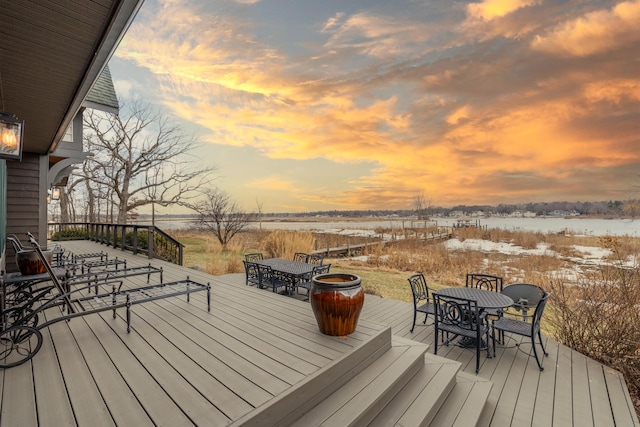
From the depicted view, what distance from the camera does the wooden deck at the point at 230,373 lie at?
1.61m

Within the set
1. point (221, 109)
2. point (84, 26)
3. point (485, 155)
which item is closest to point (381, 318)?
point (84, 26)

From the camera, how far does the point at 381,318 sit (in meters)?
4.82

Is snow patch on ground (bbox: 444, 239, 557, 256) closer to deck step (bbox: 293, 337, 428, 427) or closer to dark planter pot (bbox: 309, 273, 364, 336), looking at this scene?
deck step (bbox: 293, 337, 428, 427)

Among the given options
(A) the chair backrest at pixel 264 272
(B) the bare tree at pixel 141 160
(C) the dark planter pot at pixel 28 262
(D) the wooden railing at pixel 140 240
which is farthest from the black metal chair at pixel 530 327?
(B) the bare tree at pixel 141 160

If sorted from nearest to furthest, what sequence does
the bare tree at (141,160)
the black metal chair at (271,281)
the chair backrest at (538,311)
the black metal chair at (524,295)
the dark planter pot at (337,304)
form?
the dark planter pot at (337,304) < the chair backrest at (538,311) < the black metal chair at (524,295) < the black metal chair at (271,281) < the bare tree at (141,160)

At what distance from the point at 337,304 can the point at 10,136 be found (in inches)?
123

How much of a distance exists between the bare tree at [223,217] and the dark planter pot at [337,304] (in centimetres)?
1321

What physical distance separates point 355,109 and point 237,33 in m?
4.56

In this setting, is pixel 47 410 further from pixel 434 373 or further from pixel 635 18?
pixel 635 18

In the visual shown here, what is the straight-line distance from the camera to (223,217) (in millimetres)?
15641

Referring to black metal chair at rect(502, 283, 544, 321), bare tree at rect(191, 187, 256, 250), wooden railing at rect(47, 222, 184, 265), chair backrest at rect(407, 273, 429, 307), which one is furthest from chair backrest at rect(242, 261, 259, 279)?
bare tree at rect(191, 187, 256, 250)

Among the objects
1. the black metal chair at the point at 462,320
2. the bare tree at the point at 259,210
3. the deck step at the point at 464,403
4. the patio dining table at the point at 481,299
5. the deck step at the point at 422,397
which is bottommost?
the deck step at the point at 464,403

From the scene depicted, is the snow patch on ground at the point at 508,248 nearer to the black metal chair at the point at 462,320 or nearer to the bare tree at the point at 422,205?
the bare tree at the point at 422,205

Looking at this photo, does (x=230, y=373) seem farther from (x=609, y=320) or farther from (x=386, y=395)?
(x=609, y=320)
